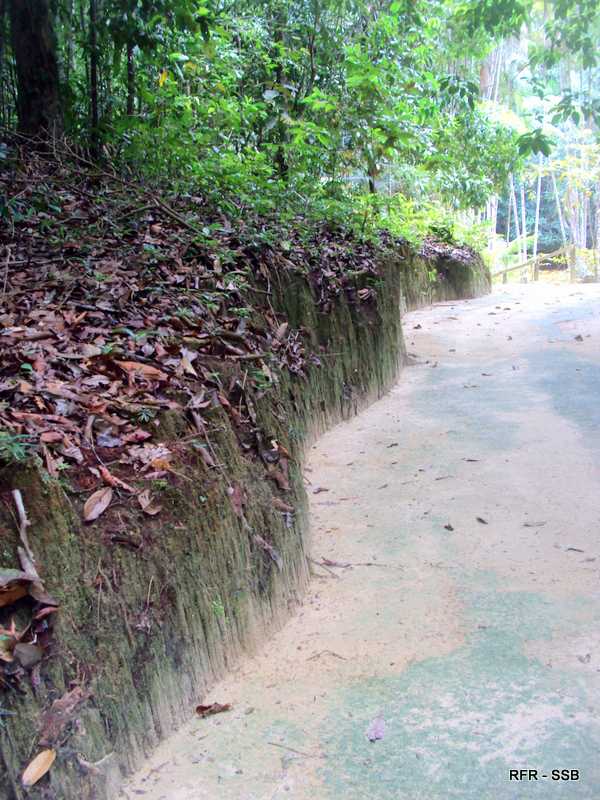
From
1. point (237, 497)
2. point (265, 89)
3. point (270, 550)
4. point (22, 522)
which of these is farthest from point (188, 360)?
point (265, 89)

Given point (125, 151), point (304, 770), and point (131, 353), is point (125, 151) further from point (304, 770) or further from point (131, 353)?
point (304, 770)

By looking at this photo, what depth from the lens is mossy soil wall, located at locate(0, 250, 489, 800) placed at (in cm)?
217

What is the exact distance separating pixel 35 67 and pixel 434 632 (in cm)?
526

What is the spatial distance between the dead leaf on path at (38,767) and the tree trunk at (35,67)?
5389 mm

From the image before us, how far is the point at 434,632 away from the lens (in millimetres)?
3359

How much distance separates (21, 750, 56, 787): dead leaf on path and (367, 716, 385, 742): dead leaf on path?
111 centimetres

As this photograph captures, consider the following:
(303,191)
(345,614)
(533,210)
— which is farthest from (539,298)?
(533,210)

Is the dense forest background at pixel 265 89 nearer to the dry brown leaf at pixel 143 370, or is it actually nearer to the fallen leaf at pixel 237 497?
the dry brown leaf at pixel 143 370

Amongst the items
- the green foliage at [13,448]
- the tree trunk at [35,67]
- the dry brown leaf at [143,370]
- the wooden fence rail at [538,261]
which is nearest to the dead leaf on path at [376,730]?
the green foliage at [13,448]

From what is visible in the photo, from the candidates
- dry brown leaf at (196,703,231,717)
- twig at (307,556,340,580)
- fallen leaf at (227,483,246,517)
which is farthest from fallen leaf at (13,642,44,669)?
twig at (307,556,340,580)

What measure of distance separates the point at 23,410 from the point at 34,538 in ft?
2.01

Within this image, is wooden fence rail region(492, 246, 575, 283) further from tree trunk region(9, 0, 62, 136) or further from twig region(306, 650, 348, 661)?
twig region(306, 650, 348, 661)

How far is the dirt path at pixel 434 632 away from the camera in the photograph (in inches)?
97.3

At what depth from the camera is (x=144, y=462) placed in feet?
9.23
